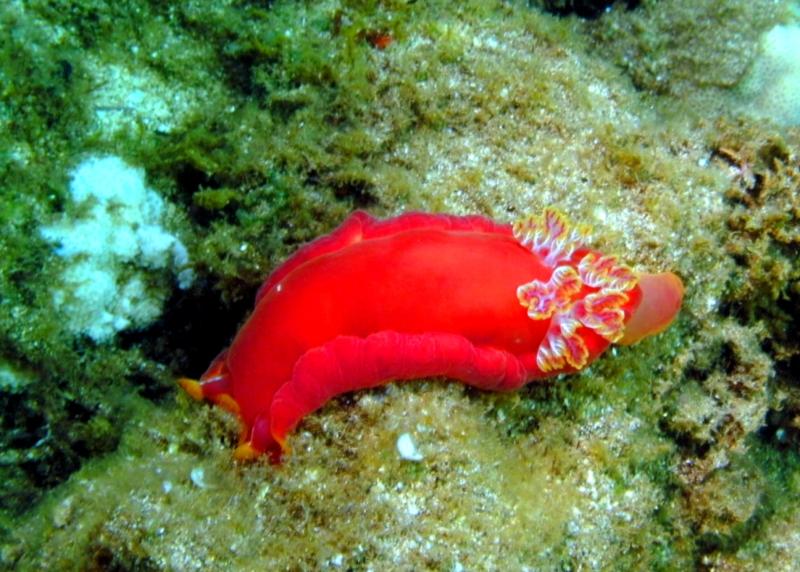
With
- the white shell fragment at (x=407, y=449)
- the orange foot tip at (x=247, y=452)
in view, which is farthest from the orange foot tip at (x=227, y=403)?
the white shell fragment at (x=407, y=449)

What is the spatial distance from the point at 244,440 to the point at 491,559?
146 centimetres

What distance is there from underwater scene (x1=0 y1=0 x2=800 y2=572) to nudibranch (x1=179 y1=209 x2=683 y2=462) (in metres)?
0.02

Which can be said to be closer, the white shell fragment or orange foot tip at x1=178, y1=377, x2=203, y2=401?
the white shell fragment

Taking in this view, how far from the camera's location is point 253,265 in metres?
4.13

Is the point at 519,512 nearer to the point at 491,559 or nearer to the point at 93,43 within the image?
the point at 491,559

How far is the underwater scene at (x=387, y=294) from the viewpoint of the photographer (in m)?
3.26

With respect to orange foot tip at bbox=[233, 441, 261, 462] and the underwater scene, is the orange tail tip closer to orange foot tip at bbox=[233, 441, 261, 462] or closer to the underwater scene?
the underwater scene

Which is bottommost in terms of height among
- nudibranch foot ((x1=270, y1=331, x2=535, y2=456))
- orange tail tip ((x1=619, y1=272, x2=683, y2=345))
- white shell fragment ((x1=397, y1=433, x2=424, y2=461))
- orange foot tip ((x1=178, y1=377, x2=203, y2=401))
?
orange foot tip ((x1=178, y1=377, x2=203, y2=401))

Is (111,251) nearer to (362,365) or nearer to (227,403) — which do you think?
(227,403)

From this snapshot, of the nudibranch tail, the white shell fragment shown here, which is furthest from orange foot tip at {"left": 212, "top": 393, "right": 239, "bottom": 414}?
the nudibranch tail

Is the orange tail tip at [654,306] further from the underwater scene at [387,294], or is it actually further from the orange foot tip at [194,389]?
the orange foot tip at [194,389]

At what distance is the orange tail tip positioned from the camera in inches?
146

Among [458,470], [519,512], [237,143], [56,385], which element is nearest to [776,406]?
[519,512]

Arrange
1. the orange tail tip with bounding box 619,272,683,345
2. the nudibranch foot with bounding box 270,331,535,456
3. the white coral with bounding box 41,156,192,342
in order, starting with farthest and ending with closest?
the white coral with bounding box 41,156,192,342 → the orange tail tip with bounding box 619,272,683,345 → the nudibranch foot with bounding box 270,331,535,456
